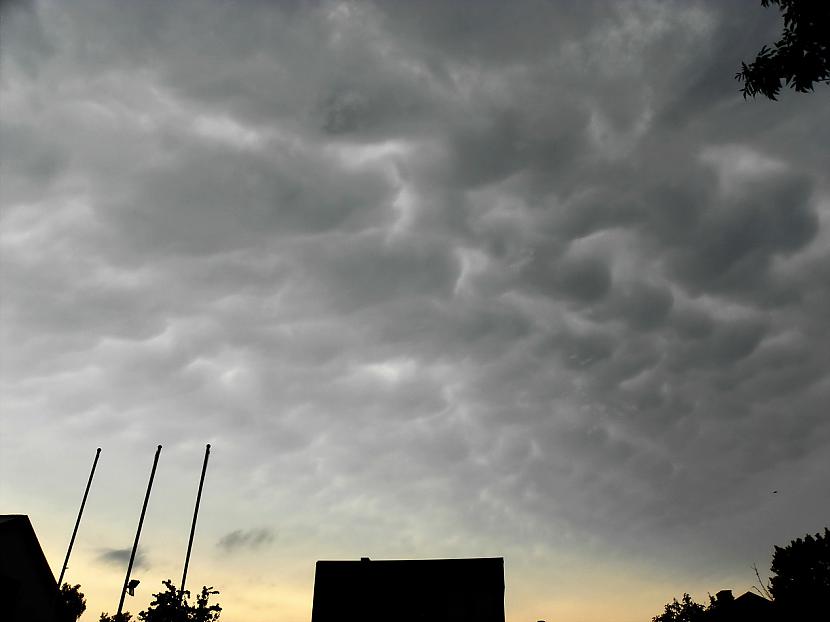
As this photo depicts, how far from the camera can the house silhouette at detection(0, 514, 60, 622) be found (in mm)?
30625

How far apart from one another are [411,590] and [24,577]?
21.1 m

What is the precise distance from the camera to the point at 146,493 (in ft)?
132

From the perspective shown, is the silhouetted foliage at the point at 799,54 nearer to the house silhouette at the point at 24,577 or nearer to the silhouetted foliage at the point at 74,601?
the house silhouette at the point at 24,577

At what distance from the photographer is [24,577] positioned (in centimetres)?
3188

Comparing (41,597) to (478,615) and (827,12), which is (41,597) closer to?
(478,615)

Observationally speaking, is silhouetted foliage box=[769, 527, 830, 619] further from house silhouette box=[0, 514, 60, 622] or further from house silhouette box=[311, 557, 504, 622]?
house silhouette box=[0, 514, 60, 622]

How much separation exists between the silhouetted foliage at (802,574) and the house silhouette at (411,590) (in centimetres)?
3526

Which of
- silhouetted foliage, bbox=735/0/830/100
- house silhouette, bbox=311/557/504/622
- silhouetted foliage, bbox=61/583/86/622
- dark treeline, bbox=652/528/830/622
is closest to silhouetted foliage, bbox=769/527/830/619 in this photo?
dark treeline, bbox=652/528/830/622

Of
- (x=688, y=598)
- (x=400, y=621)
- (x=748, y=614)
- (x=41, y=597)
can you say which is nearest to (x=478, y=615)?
(x=400, y=621)

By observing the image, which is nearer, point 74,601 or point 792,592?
point 792,592

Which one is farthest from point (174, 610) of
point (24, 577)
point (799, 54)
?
point (799, 54)

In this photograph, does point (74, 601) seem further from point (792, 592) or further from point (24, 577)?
point (792, 592)

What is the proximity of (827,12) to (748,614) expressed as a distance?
56.0m

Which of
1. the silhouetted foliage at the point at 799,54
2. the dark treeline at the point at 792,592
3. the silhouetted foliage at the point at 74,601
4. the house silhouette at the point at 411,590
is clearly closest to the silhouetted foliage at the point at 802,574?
the dark treeline at the point at 792,592
